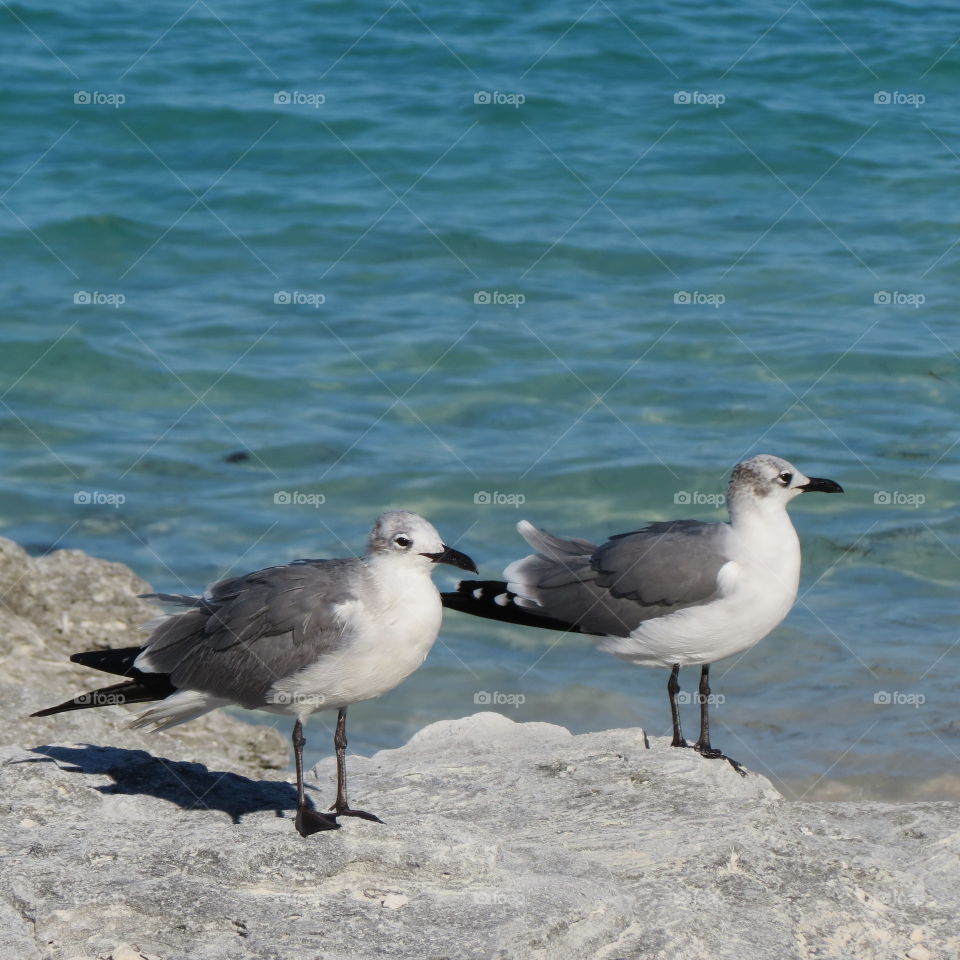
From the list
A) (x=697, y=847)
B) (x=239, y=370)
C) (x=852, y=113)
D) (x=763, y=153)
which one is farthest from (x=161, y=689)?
(x=852, y=113)

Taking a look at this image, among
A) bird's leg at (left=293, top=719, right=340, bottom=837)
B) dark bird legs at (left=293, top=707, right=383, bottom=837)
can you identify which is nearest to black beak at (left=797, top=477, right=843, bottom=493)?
dark bird legs at (left=293, top=707, right=383, bottom=837)

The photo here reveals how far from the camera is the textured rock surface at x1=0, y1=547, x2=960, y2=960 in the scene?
12.7 ft

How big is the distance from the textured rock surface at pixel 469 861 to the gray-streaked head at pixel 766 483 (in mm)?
1013

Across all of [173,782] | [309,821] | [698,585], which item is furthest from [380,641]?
[698,585]

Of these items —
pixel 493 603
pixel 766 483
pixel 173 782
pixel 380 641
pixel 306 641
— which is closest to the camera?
pixel 380 641

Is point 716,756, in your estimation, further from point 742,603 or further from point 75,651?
point 75,651

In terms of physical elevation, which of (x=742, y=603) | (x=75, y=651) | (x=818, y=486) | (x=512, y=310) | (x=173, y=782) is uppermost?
(x=512, y=310)

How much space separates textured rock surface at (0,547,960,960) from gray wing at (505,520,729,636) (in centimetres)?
55

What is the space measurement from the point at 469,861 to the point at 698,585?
6.72 feet

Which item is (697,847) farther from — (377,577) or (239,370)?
(239,370)

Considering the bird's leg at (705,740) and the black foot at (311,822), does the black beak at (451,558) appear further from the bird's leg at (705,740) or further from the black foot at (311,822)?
the bird's leg at (705,740)

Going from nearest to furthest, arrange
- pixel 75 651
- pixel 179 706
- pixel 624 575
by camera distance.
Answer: pixel 179 706
pixel 624 575
pixel 75 651

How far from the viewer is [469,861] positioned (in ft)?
14.0

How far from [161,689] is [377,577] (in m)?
0.92
